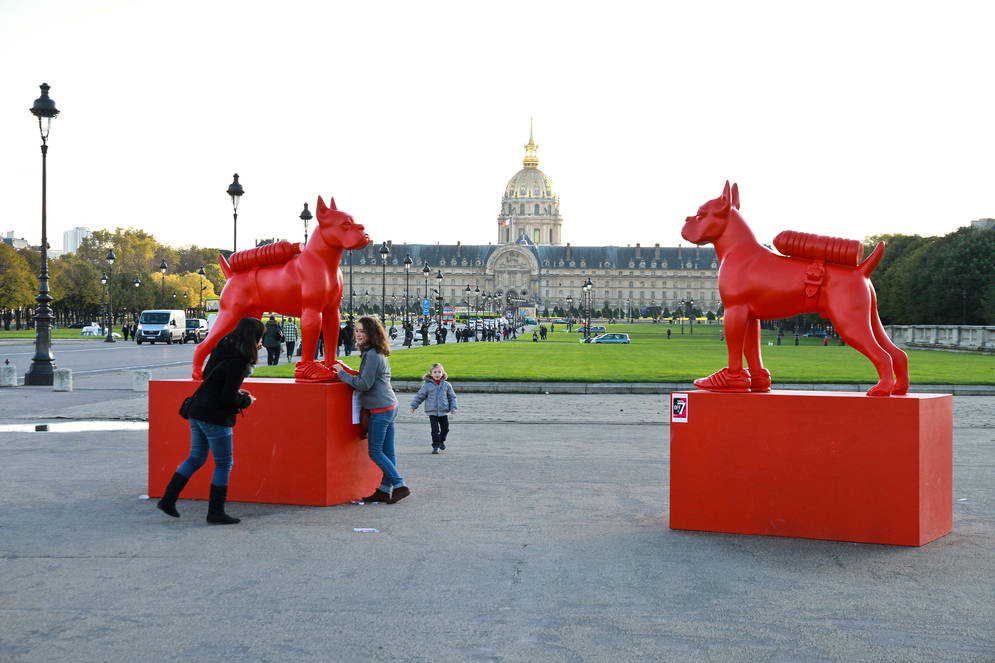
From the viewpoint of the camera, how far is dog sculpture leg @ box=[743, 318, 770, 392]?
774 cm

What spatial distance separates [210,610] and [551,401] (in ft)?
46.7

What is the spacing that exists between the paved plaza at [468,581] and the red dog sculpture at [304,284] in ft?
3.92

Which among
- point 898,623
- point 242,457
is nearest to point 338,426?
point 242,457

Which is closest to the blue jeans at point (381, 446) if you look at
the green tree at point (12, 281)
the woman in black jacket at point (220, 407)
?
the woman in black jacket at point (220, 407)

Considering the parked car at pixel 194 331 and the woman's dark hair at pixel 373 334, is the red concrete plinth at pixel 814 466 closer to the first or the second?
the woman's dark hair at pixel 373 334

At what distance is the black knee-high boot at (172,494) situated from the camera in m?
7.54

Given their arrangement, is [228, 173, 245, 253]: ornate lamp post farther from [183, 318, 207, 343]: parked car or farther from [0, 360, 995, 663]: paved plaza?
[183, 318, 207, 343]: parked car

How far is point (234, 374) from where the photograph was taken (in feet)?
24.0

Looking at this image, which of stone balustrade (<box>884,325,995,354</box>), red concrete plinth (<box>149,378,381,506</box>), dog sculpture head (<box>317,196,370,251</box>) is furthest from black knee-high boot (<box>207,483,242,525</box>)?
stone balustrade (<box>884,325,995,354</box>)

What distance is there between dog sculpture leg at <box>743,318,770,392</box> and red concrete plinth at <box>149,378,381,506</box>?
10.5 feet

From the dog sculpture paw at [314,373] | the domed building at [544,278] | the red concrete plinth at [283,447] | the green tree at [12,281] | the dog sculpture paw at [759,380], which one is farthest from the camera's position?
the domed building at [544,278]

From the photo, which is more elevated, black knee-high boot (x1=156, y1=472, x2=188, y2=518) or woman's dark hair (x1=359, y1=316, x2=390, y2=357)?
woman's dark hair (x1=359, y1=316, x2=390, y2=357)

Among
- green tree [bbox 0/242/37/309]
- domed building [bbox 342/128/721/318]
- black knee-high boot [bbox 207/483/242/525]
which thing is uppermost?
domed building [bbox 342/128/721/318]

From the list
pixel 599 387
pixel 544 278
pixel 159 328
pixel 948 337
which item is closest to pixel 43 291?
pixel 599 387
